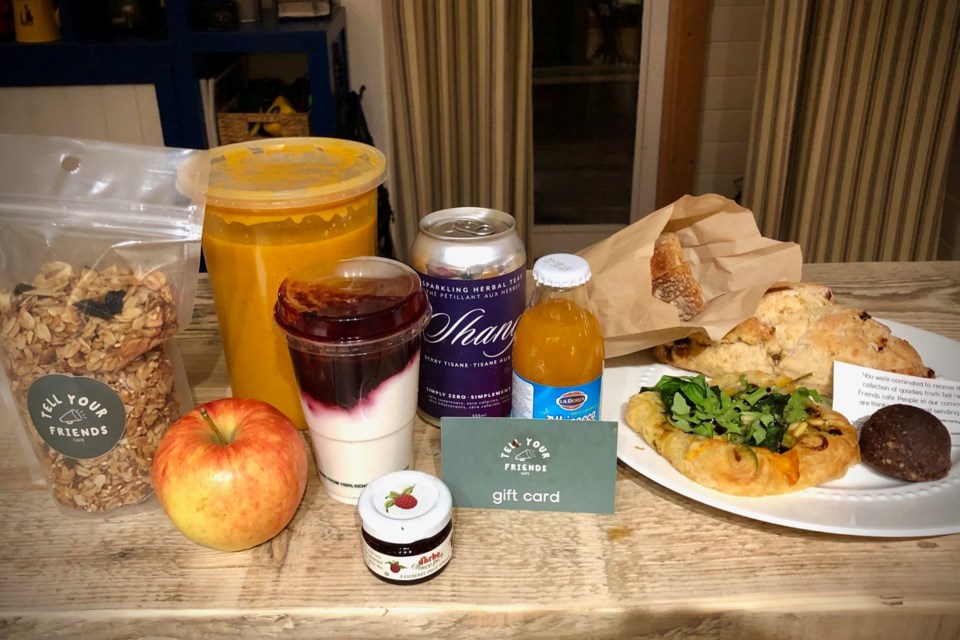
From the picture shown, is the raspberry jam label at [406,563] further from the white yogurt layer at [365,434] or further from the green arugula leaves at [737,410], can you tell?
the green arugula leaves at [737,410]

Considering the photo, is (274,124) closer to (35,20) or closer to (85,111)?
(85,111)

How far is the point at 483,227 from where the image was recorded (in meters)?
0.82

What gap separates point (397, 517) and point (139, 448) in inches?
10.7

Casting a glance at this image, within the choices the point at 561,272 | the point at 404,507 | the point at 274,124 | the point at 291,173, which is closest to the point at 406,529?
the point at 404,507

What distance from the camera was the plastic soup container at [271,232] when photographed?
773 mm

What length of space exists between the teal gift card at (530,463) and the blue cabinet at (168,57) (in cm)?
153

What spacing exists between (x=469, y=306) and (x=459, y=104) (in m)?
1.81

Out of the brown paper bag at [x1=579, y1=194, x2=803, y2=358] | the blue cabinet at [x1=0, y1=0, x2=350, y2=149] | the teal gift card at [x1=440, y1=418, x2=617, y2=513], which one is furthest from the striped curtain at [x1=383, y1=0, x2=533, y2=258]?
the teal gift card at [x1=440, y1=418, x2=617, y2=513]

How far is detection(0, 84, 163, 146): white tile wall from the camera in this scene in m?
2.07

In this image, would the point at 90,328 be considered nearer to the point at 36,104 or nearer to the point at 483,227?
the point at 483,227

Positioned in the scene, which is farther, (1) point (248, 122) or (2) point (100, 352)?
(1) point (248, 122)

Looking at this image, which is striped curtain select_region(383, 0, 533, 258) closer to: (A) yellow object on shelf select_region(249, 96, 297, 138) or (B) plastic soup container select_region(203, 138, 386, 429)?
(A) yellow object on shelf select_region(249, 96, 297, 138)

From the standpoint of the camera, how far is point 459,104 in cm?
246

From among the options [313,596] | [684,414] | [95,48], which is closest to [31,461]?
[313,596]
